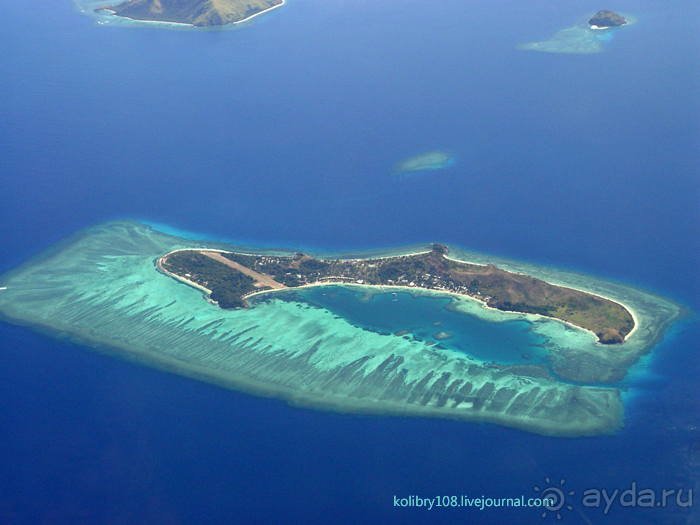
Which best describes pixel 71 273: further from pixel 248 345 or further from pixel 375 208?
pixel 375 208

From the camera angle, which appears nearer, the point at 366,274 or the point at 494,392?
the point at 494,392

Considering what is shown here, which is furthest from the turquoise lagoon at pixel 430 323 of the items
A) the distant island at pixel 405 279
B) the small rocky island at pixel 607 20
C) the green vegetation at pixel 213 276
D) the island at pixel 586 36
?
the small rocky island at pixel 607 20

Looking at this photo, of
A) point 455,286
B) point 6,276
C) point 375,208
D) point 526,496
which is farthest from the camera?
point 375,208

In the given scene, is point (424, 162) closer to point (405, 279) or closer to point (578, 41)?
point (405, 279)

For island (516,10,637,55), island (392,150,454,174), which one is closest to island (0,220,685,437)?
island (392,150,454,174)

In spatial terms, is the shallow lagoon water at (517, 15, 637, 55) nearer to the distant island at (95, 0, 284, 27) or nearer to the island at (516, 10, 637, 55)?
the island at (516, 10, 637, 55)

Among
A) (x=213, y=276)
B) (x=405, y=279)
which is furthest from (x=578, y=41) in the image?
(x=213, y=276)

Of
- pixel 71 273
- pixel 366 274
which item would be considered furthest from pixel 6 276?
pixel 366 274
